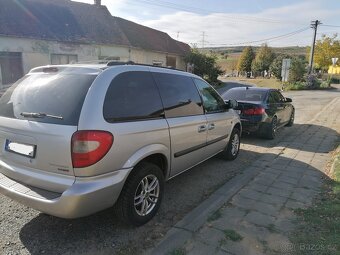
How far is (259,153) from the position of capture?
711 centimetres

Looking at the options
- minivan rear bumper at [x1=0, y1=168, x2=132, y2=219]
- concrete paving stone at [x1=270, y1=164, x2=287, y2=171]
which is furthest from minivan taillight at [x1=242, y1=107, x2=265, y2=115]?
minivan rear bumper at [x1=0, y1=168, x2=132, y2=219]

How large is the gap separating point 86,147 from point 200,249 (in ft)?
5.05

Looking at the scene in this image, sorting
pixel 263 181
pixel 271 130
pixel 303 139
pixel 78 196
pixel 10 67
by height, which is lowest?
pixel 303 139

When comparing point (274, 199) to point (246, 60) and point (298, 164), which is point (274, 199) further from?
point (246, 60)

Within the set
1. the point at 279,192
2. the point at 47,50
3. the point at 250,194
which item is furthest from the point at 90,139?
the point at 47,50

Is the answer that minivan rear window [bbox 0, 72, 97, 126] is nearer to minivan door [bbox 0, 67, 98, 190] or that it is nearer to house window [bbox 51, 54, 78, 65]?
minivan door [bbox 0, 67, 98, 190]

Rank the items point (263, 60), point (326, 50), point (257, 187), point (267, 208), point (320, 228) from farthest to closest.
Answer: point (263, 60), point (326, 50), point (257, 187), point (267, 208), point (320, 228)

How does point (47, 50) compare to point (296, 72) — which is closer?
point (47, 50)

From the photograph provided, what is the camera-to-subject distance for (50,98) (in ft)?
10.2

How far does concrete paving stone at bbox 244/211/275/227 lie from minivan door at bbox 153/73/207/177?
1134 mm

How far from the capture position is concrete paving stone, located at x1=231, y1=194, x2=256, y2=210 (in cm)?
413

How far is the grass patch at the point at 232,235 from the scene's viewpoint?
3.28 meters

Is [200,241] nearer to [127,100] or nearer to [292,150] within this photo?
[127,100]

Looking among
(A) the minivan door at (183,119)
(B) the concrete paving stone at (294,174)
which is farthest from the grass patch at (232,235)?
(B) the concrete paving stone at (294,174)
